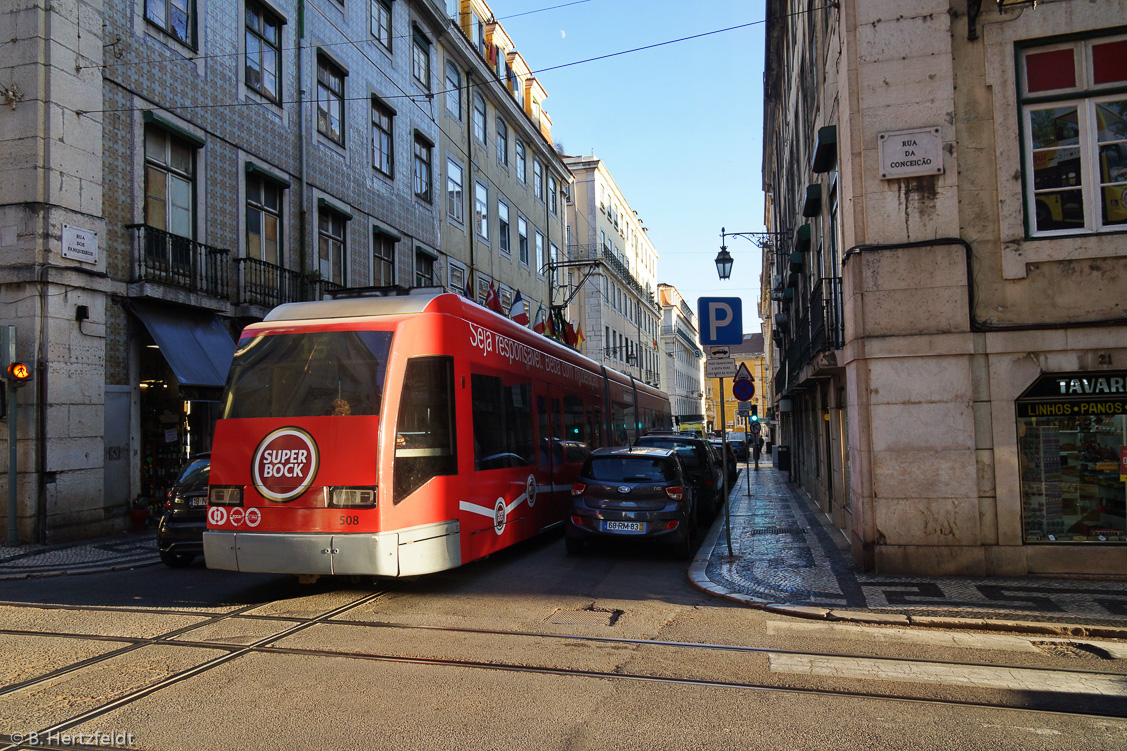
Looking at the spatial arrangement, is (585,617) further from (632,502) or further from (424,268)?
(424,268)

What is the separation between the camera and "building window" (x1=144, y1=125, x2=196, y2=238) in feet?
50.7

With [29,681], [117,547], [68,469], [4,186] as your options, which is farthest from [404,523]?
[4,186]

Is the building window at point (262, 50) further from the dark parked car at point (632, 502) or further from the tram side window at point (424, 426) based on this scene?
the tram side window at point (424, 426)

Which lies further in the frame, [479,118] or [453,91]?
[479,118]

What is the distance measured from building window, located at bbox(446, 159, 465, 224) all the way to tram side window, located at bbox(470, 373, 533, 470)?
18.9 metres

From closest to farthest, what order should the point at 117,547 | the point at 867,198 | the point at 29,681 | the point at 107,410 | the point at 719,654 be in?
the point at 29,681 → the point at 719,654 → the point at 867,198 → the point at 117,547 → the point at 107,410

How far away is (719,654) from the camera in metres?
6.38

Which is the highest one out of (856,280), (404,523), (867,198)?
(867,198)

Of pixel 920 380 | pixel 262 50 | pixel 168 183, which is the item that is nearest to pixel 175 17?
pixel 262 50

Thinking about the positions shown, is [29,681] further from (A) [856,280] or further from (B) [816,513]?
(B) [816,513]

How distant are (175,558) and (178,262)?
7052 millimetres

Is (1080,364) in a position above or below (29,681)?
above

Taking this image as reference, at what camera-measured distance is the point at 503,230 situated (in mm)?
34406

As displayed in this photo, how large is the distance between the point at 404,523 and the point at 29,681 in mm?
3245
